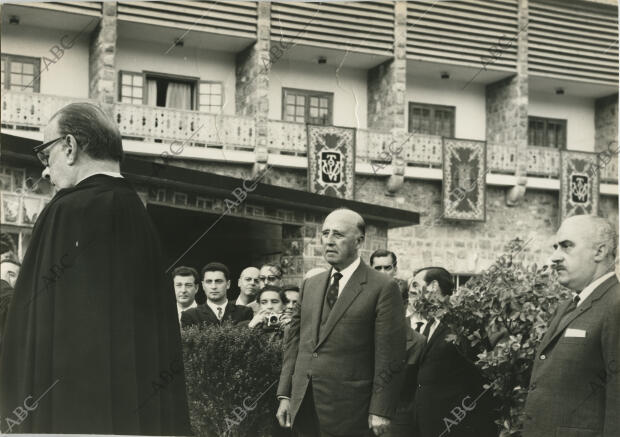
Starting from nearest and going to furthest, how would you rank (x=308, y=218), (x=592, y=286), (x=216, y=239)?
(x=592, y=286) → (x=308, y=218) → (x=216, y=239)

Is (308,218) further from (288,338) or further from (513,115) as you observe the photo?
(513,115)

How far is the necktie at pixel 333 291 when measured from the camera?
5.18m

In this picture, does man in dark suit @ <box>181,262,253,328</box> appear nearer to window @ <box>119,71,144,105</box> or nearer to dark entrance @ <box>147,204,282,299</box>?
dark entrance @ <box>147,204,282,299</box>

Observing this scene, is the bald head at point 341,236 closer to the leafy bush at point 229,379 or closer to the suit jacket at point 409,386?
the suit jacket at point 409,386

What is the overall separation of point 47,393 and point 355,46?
48.4 feet

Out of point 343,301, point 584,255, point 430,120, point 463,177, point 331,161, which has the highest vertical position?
point 430,120

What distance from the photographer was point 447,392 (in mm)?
5812

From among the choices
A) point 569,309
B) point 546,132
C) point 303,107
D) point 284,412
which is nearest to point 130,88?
point 303,107

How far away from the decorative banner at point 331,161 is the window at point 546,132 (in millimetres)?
4954

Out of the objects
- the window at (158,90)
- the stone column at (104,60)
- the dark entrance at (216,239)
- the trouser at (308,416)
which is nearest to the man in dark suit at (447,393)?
the trouser at (308,416)

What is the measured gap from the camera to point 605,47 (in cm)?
1652

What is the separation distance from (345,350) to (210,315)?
2.27 m

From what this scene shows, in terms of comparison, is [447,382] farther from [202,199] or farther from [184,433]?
[202,199]

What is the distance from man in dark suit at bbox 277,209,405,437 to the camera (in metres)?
4.93
